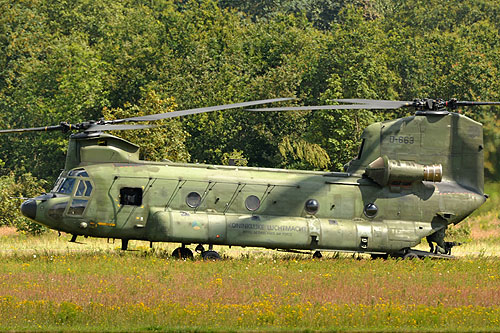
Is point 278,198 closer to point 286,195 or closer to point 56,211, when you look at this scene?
point 286,195

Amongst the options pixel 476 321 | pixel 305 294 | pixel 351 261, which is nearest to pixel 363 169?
pixel 351 261

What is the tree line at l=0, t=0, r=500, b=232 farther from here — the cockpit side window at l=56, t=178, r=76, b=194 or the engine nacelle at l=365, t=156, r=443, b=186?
the engine nacelle at l=365, t=156, r=443, b=186

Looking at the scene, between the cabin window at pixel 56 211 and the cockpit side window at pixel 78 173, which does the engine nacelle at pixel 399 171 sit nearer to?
the cockpit side window at pixel 78 173

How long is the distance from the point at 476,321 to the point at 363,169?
33.9 ft

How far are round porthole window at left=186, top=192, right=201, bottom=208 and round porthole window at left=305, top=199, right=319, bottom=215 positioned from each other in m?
3.66

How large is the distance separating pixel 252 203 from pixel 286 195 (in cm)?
120

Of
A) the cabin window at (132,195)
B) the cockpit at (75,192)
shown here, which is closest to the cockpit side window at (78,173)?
the cockpit at (75,192)

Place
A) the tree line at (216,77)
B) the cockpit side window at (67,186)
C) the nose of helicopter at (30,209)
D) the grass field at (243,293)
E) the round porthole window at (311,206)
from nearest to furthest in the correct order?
1. the grass field at (243,293)
2. the nose of helicopter at (30,209)
3. the cockpit side window at (67,186)
4. the round porthole window at (311,206)
5. the tree line at (216,77)

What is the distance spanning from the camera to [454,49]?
68.0 metres

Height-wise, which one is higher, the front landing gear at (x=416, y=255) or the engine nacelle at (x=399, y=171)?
the engine nacelle at (x=399, y=171)

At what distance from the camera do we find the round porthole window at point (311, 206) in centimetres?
2598

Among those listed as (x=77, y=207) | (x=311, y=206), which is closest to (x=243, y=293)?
(x=311, y=206)

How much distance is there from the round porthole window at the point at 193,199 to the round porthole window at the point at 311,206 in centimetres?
366

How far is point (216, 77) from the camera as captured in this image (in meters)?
60.1
